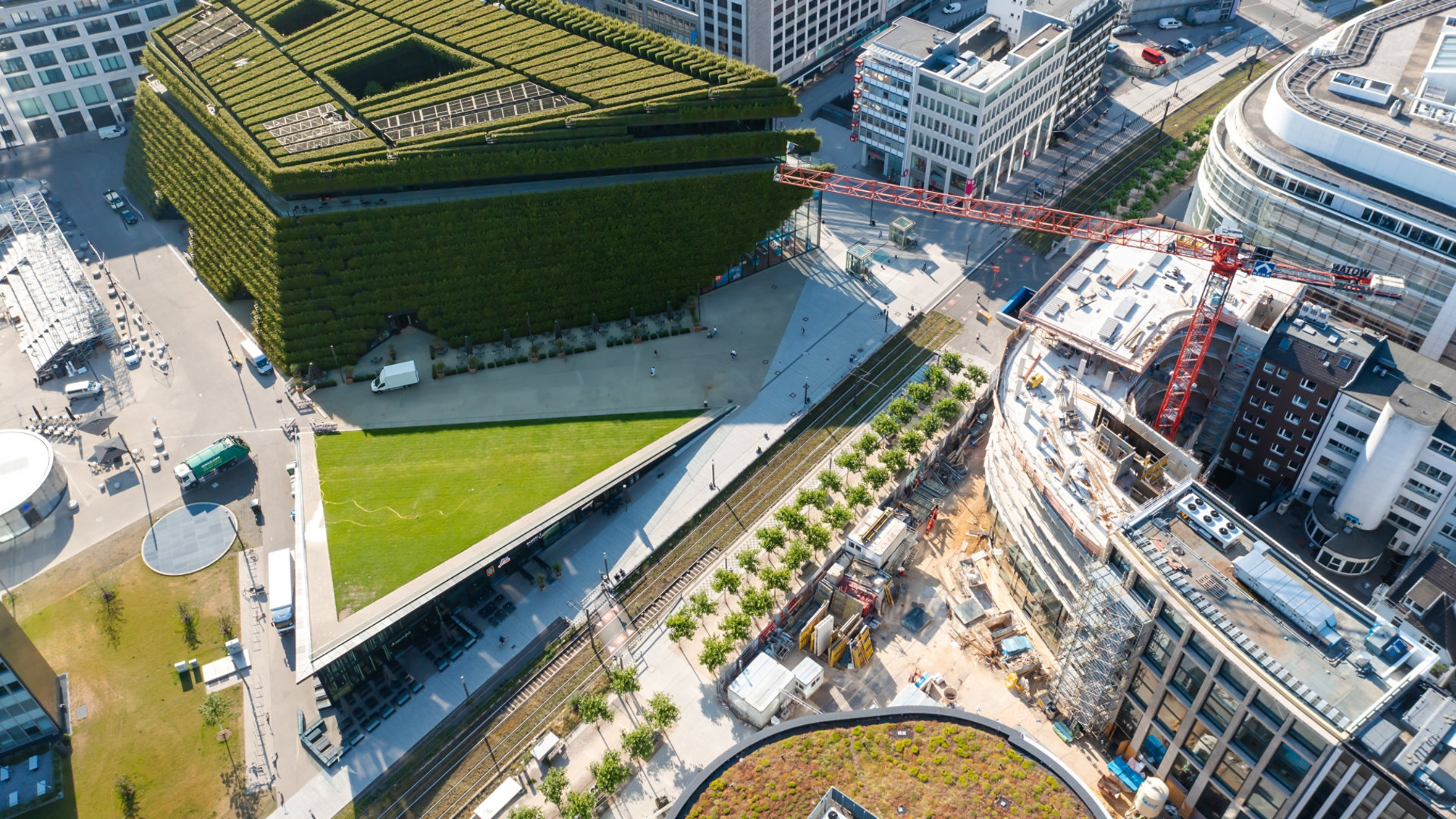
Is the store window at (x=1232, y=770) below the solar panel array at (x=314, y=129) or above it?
below

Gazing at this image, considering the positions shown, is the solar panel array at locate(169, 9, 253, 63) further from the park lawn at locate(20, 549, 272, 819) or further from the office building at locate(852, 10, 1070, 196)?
the office building at locate(852, 10, 1070, 196)

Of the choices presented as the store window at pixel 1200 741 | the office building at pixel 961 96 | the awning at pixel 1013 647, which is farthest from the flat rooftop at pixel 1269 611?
the office building at pixel 961 96

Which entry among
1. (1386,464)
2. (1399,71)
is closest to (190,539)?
(1386,464)

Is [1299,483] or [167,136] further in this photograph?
[167,136]

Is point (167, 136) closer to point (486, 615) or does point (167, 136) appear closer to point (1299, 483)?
point (486, 615)

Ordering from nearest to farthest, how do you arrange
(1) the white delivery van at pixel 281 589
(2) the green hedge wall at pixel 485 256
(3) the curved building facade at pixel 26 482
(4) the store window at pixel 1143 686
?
1. (4) the store window at pixel 1143 686
2. (1) the white delivery van at pixel 281 589
3. (3) the curved building facade at pixel 26 482
4. (2) the green hedge wall at pixel 485 256

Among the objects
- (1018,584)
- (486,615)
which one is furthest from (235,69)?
(1018,584)

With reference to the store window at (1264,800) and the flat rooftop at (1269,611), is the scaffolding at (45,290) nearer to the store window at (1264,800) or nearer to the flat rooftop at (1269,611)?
the flat rooftop at (1269,611)
